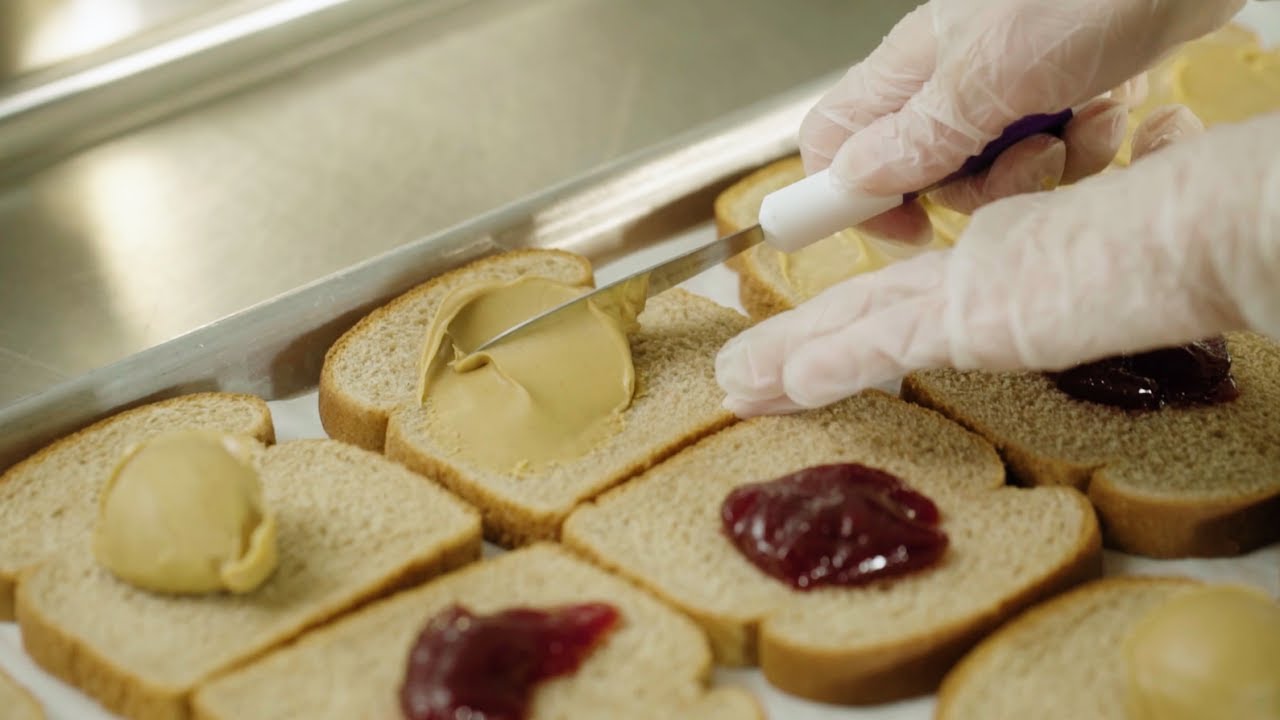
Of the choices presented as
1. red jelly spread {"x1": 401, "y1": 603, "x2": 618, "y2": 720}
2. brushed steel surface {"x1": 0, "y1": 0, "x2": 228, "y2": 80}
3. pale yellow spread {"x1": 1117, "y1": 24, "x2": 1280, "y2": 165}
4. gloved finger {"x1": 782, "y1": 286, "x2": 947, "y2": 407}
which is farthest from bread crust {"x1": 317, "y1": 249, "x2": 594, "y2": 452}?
pale yellow spread {"x1": 1117, "y1": 24, "x2": 1280, "y2": 165}

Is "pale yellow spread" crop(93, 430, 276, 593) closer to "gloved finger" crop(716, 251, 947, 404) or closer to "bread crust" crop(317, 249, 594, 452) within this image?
"bread crust" crop(317, 249, 594, 452)

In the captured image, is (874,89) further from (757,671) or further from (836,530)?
(757,671)

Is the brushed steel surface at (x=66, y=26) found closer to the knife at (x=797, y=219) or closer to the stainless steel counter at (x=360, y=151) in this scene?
the stainless steel counter at (x=360, y=151)

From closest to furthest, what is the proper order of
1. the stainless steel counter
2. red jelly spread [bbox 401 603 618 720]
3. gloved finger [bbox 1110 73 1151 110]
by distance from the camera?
red jelly spread [bbox 401 603 618 720]
gloved finger [bbox 1110 73 1151 110]
the stainless steel counter

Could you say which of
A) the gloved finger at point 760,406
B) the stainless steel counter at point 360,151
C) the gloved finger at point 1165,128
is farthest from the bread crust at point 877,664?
the stainless steel counter at point 360,151

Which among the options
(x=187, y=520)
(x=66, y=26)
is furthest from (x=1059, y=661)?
(x=66, y=26)

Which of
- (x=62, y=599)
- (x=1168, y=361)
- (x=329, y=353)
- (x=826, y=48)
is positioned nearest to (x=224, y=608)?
(x=62, y=599)

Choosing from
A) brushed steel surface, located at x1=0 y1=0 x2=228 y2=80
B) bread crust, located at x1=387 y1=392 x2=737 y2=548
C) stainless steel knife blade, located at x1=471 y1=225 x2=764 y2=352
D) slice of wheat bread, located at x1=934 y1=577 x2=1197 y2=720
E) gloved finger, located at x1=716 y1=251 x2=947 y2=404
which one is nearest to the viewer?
slice of wheat bread, located at x1=934 y1=577 x2=1197 y2=720
